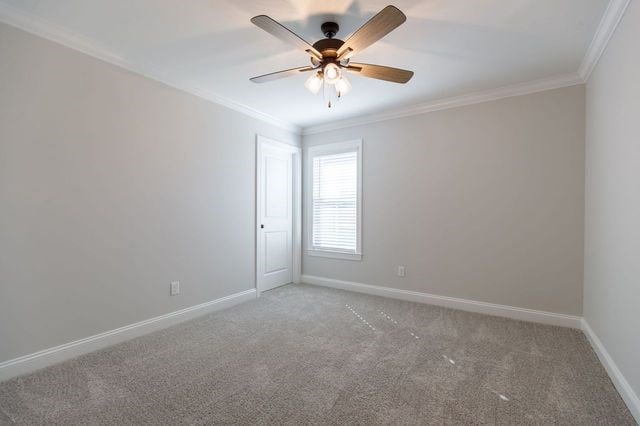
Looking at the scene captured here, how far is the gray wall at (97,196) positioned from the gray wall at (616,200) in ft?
11.6

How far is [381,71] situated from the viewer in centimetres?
229

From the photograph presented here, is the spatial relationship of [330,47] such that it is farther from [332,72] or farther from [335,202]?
[335,202]

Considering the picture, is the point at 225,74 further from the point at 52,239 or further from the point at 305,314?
the point at 305,314

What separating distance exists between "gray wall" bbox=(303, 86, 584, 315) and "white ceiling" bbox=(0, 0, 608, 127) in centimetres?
46

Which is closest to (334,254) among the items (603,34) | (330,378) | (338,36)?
(330,378)

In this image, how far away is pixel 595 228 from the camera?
2.62 m

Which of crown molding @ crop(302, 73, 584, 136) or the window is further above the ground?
crown molding @ crop(302, 73, 584, 136)

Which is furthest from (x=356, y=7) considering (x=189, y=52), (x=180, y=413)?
(x=180, y=413)

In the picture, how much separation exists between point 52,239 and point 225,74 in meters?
2.04

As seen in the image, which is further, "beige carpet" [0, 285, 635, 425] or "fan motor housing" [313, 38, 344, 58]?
"fan motor housing" [313, 38, 344, 58]

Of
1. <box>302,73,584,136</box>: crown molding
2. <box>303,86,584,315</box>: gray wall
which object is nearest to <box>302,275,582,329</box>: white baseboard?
<box>303,86,584,315</box>: gray wall

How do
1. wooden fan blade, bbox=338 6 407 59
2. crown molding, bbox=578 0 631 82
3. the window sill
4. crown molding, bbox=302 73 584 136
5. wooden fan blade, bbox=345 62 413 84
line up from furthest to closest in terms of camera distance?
the window sill, crown molding, bbox=302 73 584 136, wooden fan blade, bbox=345 62 413 84, crown molding, bbox=578 0 631 82, wooden fan blade, bbox=338 6 407 59

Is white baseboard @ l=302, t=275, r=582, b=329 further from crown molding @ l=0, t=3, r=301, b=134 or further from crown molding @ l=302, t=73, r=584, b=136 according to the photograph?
crown molding @ l=0, t=3, r=301, b=134

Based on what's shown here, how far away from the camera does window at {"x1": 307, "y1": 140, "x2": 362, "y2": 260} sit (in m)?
4.41
